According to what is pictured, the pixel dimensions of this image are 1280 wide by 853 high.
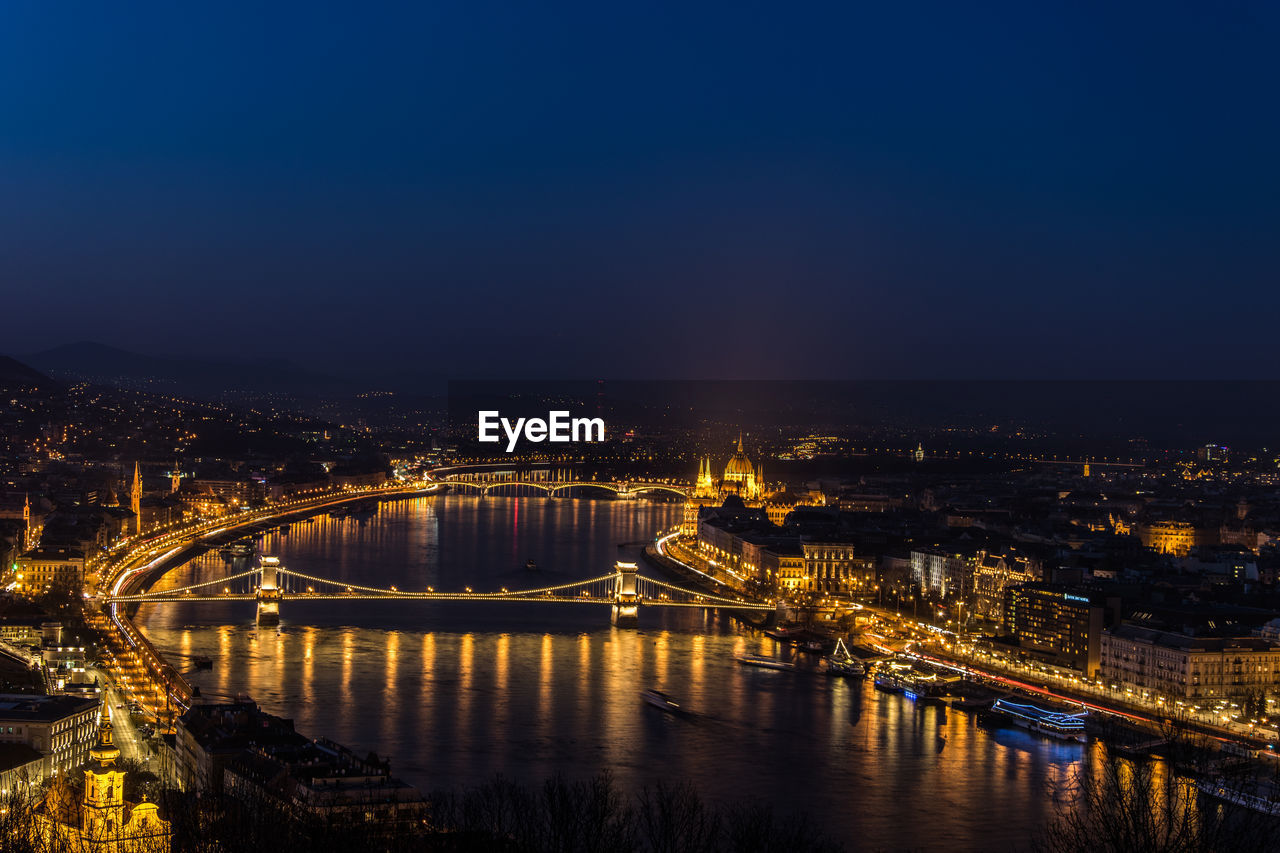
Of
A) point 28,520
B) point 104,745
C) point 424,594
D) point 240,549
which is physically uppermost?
point 28,520

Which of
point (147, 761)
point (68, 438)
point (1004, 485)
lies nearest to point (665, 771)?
point (147, 761)

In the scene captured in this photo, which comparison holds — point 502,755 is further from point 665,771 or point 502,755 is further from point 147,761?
point 147,761

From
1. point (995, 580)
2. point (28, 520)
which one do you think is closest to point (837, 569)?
point (995, 580)

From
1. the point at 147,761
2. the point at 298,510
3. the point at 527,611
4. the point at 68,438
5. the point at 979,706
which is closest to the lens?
the point at 147,761

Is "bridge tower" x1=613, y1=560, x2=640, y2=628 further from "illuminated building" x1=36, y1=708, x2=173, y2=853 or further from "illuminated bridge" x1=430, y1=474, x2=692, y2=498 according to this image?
"illuminated bridge" x1=430, y1=474, x2=692, y2=498

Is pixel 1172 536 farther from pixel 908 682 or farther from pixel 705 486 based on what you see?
pixel 705 486
